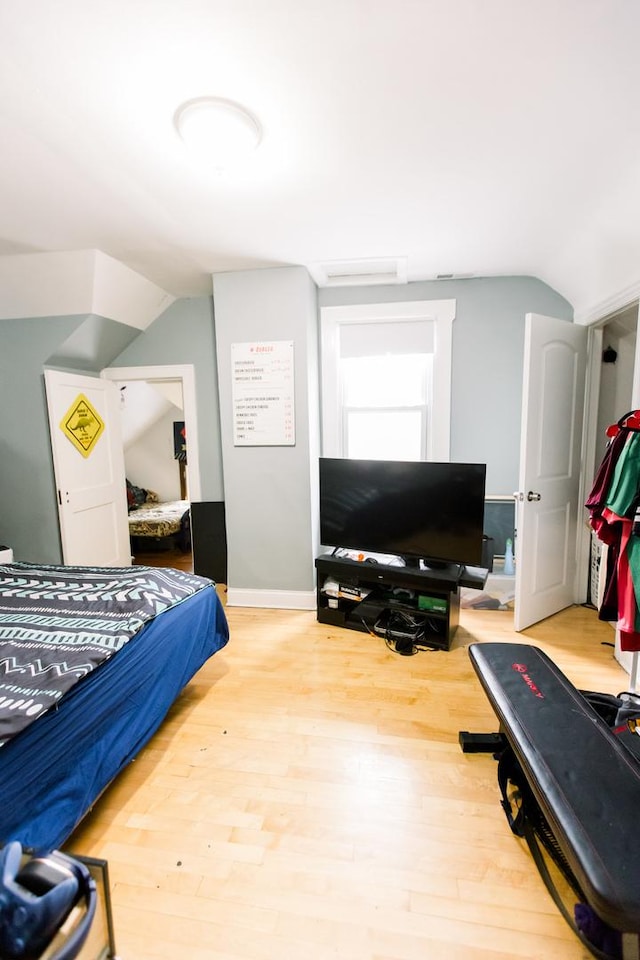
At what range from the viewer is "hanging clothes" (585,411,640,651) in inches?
72.8

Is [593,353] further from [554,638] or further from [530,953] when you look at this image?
[530,953]

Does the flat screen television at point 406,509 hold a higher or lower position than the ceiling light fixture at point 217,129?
lower

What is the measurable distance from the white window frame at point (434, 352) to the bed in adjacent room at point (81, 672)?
1.84 m

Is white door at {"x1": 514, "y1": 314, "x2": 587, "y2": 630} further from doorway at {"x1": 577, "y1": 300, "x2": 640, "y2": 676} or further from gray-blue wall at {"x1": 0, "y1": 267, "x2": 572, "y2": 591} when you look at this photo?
gray-blue wall at {"x1": 0, "y1": 267, "x2": 572, "y2": 591}

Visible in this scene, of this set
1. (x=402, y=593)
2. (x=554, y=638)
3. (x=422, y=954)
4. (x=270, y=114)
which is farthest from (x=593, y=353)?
(x=422, y=954)

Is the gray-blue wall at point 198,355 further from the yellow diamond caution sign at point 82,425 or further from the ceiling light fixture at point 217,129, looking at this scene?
the ceiling light fixture at point 217,129

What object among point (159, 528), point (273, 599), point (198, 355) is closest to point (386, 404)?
point (198, 355)

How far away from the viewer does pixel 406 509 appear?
2.67 m

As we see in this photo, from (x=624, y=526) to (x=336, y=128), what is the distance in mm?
2142

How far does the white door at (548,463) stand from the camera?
2562 mm

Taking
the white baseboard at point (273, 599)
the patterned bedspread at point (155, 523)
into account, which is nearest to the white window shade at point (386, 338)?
the white baseboard at point (273, 599)

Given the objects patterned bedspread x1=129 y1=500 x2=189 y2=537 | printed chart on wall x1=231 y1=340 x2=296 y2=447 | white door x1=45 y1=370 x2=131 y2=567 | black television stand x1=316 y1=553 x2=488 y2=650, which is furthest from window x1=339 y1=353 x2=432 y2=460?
patterned bedspread x1=129 y1=500 x2=189 y2=537

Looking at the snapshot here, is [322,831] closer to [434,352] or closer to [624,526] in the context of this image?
[624,526]

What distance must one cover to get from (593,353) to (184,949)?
3.68 meters
